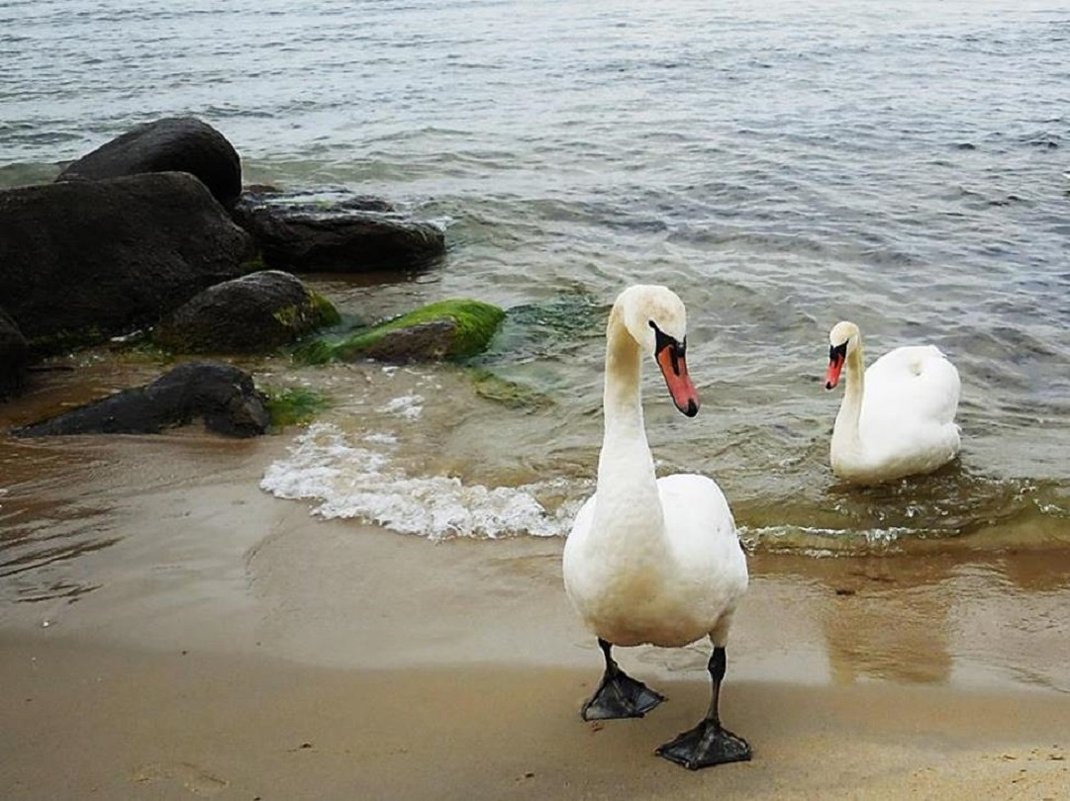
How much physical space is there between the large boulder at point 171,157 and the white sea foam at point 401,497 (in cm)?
562

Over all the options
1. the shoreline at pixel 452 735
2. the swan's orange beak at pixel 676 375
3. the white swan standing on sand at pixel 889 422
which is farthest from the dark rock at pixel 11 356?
the swan's orange beak at pixel 676 375

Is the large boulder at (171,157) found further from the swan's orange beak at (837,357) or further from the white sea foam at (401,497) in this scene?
the swan's orange beak at (837,357)

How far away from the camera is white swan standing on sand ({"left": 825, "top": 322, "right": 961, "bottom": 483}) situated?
6.89m

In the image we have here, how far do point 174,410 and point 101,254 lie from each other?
9.22 feet

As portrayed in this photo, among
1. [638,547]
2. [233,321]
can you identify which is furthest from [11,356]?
[638,547]

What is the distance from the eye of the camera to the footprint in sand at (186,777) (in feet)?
12.5

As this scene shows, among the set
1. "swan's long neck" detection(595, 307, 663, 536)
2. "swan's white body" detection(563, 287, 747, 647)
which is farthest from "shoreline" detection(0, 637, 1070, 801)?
"swan's long neck" detection(595, 307, 663, 536)

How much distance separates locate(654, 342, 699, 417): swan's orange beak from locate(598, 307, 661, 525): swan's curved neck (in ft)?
0.92

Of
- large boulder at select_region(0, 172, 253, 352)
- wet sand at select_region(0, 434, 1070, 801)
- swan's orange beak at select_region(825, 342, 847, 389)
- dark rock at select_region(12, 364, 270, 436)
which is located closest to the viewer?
wet sand at select_region(0, 434, 1070, 801)

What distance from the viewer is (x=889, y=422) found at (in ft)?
23.2

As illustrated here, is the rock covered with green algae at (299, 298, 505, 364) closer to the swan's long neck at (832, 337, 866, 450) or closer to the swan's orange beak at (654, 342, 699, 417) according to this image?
the swan's long neck at (832, 337, 866, 450)

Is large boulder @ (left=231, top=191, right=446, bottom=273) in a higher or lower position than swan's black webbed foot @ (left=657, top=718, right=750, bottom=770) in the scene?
lower

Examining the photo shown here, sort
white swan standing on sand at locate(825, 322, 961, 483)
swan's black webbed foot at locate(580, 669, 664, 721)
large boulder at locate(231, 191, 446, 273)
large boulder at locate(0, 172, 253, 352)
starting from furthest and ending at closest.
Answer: large boulder at locate(231, 191, 446, 273)
large boulder at locate(0, 172, 253, 352)
white swan standing on sand at locate(825, 322, 961, 483)
swan's black webbed foot at locate(580, 669, 664, 721)

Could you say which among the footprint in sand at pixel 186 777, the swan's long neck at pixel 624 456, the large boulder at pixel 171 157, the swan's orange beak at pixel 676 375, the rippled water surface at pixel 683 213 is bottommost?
the rippled water surface at pixel 683 213
